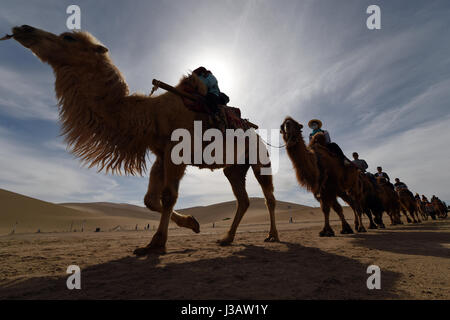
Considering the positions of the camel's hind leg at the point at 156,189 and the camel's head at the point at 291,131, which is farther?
the camel's head at the point at 291,131

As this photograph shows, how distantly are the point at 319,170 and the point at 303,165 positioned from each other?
2.93 ft

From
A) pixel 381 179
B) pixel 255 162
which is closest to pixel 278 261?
pixel 255 162

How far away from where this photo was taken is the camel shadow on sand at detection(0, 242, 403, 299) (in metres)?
1.58

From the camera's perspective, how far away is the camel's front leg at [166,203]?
129 inches

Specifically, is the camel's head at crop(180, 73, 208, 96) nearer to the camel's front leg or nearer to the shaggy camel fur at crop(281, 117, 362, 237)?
the camel's front leg

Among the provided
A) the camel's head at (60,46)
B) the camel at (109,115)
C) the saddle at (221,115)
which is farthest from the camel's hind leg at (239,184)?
the camel's head at (60,46)

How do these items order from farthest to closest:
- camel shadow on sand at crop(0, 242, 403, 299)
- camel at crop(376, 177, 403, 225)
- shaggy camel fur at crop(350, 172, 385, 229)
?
camel at crop(376, 177, 403, 225) < shaggy camel fur at crop(350, 172, 385, 229) < camel shadow on sand at crop(0, 242, 403, 299)

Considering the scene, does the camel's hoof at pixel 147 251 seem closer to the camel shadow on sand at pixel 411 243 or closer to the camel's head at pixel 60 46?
the camel's head at pixel 60 46

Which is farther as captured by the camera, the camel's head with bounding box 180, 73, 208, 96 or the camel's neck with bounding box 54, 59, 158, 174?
the camel's head with bounding box 180, 73, 208, 96

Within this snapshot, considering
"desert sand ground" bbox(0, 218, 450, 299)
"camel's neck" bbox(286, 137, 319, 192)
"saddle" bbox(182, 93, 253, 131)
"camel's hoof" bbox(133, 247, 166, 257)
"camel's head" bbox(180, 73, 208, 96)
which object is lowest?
"camel's hoof" bbox(133, 247, 166, 257)

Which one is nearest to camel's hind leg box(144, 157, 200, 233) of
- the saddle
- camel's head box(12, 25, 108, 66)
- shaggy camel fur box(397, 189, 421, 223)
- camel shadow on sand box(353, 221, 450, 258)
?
the saddle

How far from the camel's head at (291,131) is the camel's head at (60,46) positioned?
4444mm

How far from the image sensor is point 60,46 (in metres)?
3.39
